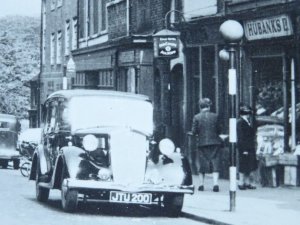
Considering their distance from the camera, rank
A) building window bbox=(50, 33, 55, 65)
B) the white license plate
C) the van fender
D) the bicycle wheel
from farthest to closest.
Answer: building window bbox=(50, 33, 55, 65) < the bicycle wheel < the van fender < the white license plate

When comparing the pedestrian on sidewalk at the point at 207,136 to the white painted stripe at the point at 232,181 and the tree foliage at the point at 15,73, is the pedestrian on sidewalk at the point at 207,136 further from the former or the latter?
the tree foliage at the point at 15,73

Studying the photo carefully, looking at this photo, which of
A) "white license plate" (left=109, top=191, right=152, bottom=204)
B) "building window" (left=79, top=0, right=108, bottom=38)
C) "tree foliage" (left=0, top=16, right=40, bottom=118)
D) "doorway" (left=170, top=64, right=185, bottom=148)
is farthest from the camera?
"tree foliage" (left=0, top=16, right=40, bottom=118)

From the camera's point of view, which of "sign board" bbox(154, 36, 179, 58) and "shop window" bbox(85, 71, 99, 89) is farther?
"shop window" bbox(85, 71, 99, 89)

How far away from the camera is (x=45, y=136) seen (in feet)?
59.6

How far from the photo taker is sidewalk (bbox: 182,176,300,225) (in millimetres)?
13852

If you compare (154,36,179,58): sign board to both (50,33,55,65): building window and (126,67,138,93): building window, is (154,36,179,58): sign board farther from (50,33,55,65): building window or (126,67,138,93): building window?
(50,33,55,65): building window

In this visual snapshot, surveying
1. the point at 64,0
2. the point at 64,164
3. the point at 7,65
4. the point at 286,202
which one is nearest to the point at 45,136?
the point at 64,164

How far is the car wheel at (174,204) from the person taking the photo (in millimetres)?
15320

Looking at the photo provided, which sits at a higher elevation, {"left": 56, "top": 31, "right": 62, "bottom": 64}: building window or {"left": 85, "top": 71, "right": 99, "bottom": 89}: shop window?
{"left": 56, "top": 31, "right": 62, "bottom": 64}: building window

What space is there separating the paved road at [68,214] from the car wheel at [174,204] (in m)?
0.16

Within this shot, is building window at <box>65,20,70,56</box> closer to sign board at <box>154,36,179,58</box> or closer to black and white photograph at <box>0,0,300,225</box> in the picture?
black and white photograph at <box>0,0,300,225</box>

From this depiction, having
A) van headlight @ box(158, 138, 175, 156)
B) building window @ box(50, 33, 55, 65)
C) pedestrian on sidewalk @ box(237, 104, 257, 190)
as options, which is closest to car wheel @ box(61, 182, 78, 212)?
van headlight @ box(158, 138, 175, 156)

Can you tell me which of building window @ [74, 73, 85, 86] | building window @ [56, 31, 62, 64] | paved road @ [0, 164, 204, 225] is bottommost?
paved road @ [0, 164, 204, 225]

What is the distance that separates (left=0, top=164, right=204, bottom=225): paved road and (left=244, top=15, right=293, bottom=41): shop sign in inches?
225
